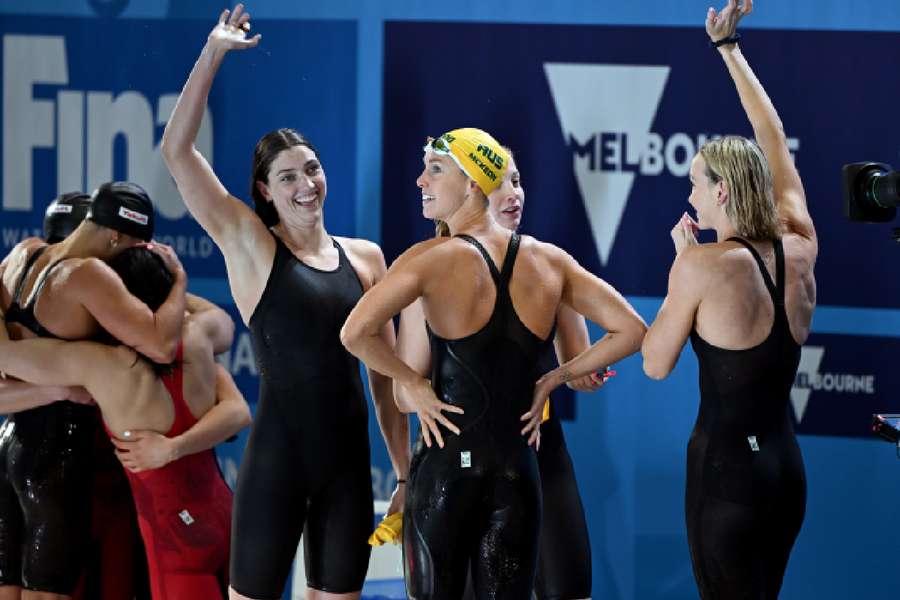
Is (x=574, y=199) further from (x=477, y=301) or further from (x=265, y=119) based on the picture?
(x=477, y=301)

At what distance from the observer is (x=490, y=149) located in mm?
3475

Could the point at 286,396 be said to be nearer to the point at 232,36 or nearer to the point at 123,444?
the point at 123,444

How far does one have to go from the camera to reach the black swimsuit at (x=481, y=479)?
329cm

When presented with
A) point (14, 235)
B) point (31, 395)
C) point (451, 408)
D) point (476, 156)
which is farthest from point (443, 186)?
point (14, 235)

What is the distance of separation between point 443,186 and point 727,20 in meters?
1.25

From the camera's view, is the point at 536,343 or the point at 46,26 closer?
the point at 536,343

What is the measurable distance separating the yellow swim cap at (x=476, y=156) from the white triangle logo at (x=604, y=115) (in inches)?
79.6

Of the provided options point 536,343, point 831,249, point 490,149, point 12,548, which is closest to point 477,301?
point 536,343

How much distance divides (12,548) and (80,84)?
7.45 feet

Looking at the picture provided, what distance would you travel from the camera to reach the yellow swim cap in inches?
135

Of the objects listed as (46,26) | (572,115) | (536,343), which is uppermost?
(46,26)

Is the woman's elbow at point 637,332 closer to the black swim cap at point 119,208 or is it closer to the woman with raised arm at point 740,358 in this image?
the woman with raised arm at point 740,358

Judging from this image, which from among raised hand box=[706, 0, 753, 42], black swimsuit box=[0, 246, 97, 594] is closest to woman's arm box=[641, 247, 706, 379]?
raised hand box=[706, 0, 753, 42]

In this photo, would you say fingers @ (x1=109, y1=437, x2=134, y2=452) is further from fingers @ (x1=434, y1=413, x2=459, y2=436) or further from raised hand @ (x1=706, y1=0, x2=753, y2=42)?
raised hand @ (x1=706, y1=0, x2=753, y2=42)
